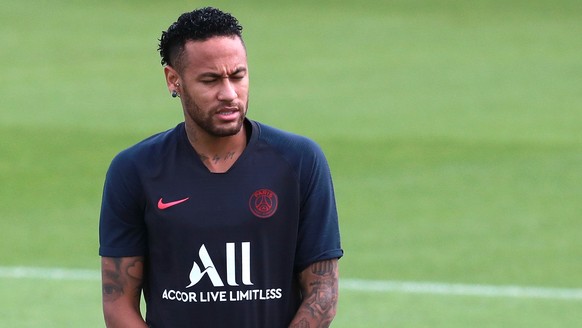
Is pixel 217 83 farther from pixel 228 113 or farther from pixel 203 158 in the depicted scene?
pixel 203 158

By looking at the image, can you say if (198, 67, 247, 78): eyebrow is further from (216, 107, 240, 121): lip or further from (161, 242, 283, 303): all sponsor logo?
(161, 242, 283, 303): all sponsor logo

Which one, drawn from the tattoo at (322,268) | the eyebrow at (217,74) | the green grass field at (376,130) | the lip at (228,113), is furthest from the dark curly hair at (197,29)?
the green grass field at (376,130)

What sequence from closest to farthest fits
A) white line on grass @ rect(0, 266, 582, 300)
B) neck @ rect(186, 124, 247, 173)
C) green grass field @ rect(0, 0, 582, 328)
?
neck @ rect(186, 124, 247, 173) → white line on grass @ rect(0, 266, 582, 300) → green grass field @ rect(0, 0, 582, 328)

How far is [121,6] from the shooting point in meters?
35.0

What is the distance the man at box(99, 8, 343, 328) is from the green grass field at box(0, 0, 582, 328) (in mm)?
6439

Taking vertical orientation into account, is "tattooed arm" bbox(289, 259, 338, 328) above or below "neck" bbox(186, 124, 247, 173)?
below

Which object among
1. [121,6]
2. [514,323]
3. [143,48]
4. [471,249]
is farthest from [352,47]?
[514,323]

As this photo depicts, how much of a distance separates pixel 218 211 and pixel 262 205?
6.3 inches

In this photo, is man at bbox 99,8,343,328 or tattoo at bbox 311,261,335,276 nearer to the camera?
man at bbox 99,8,343,328

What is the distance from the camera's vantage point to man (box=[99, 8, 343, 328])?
5.35 meters

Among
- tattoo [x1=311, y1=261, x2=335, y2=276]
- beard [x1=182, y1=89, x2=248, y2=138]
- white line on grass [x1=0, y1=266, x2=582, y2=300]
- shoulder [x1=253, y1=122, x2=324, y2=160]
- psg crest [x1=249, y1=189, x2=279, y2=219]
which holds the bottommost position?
white line on grass [x1=0, y1=266, x2=582, y2=300]

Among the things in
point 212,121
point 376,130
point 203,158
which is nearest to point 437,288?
point 203,158

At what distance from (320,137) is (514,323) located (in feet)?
31.2

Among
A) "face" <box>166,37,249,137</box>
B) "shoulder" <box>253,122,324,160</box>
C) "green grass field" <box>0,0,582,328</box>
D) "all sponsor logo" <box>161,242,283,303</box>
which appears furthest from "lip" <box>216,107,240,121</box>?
"green grass field" <box>0,0,582,328</box>
